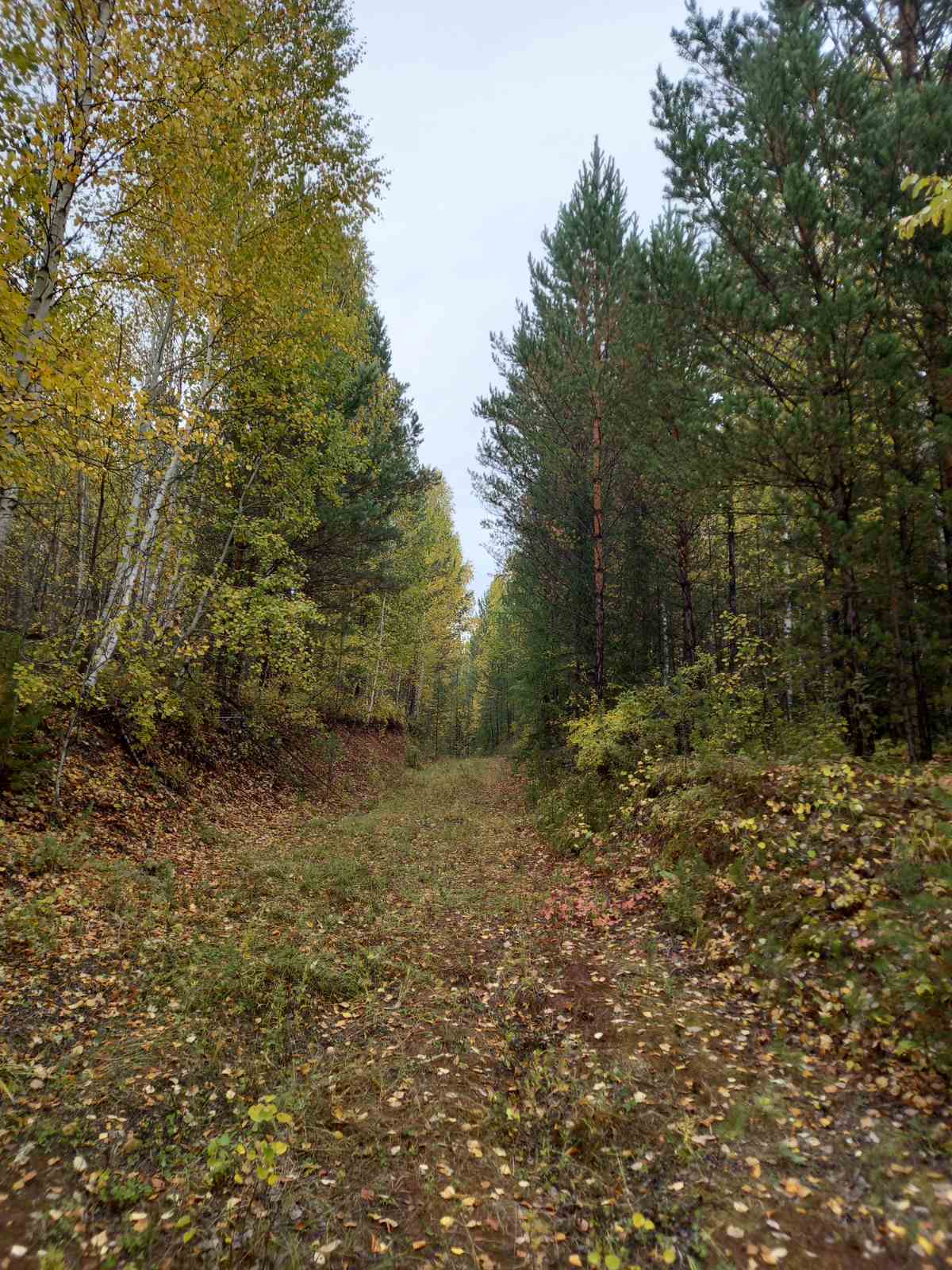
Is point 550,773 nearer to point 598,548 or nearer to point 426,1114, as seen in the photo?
point 598,548

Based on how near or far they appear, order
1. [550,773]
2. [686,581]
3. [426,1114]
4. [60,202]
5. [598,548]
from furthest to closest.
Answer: [550,773], [598,548], [686,581], [60,202], [426,1114]

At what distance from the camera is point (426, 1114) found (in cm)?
354

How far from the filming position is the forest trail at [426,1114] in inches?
105

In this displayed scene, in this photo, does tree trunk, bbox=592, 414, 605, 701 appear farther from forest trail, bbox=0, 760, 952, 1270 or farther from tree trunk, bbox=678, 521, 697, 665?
forest trail, bbox=0, 760, 952, 1270

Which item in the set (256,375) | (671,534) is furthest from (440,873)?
(256,375)

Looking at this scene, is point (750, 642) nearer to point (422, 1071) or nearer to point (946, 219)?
point (946, 219)

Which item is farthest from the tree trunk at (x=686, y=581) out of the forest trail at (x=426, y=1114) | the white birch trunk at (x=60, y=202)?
the white birch trunk at (x=60, y=202)

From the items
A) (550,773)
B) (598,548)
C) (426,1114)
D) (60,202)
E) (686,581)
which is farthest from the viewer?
(550,773)

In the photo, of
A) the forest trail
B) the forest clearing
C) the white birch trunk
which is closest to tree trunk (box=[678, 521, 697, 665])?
the forest clearing

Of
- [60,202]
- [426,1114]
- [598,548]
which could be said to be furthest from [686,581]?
[60,202]

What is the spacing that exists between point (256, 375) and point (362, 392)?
4.25 meters

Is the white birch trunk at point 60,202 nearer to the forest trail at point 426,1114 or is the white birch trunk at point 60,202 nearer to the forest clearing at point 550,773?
the forest clearing at point 550,773

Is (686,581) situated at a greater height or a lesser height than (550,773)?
greater

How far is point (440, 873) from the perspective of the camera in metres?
8.62
